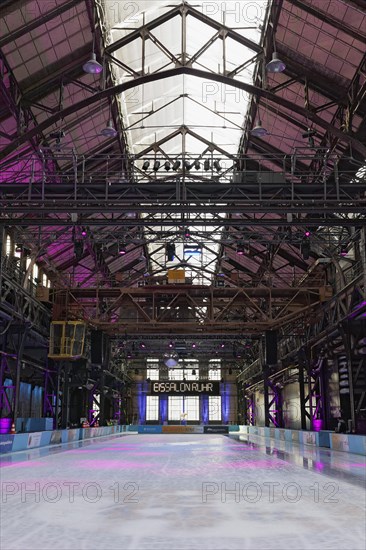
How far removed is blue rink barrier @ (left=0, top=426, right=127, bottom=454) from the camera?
2282 cm

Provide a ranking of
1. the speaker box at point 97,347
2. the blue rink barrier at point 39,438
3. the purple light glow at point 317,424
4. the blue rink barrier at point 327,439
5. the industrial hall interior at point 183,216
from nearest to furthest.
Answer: the industrial hall interior at point 183,216
the blue rink barrier at point 327,439
the blue rink barrier at point 39,438
the purple light glow at point 317,424
the speaker box at point 97,347

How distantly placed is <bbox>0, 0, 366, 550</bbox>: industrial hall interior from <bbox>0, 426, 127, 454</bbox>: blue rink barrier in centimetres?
15

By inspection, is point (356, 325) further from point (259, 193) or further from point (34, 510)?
point (34, 510)

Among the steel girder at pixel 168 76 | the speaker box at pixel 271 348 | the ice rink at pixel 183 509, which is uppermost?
the steel girder at pixel 168 76

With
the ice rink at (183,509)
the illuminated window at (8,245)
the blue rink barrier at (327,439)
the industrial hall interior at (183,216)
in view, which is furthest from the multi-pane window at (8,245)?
the ice rink at (183,509)

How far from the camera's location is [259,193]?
22.6 meters

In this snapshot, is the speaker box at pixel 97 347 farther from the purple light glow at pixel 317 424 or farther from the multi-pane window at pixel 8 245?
the purple light glow at pixel 317 424

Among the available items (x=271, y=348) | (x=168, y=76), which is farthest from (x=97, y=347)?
(x=168, y=76)

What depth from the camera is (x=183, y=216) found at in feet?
80.2

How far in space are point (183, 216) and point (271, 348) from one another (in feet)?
54.3

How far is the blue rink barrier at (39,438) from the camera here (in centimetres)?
2282

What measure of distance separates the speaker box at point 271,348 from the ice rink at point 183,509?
23.0 m

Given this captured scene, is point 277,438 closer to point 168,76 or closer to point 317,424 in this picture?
point 317,424

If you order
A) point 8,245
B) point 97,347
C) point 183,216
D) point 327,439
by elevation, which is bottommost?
point 327,439
